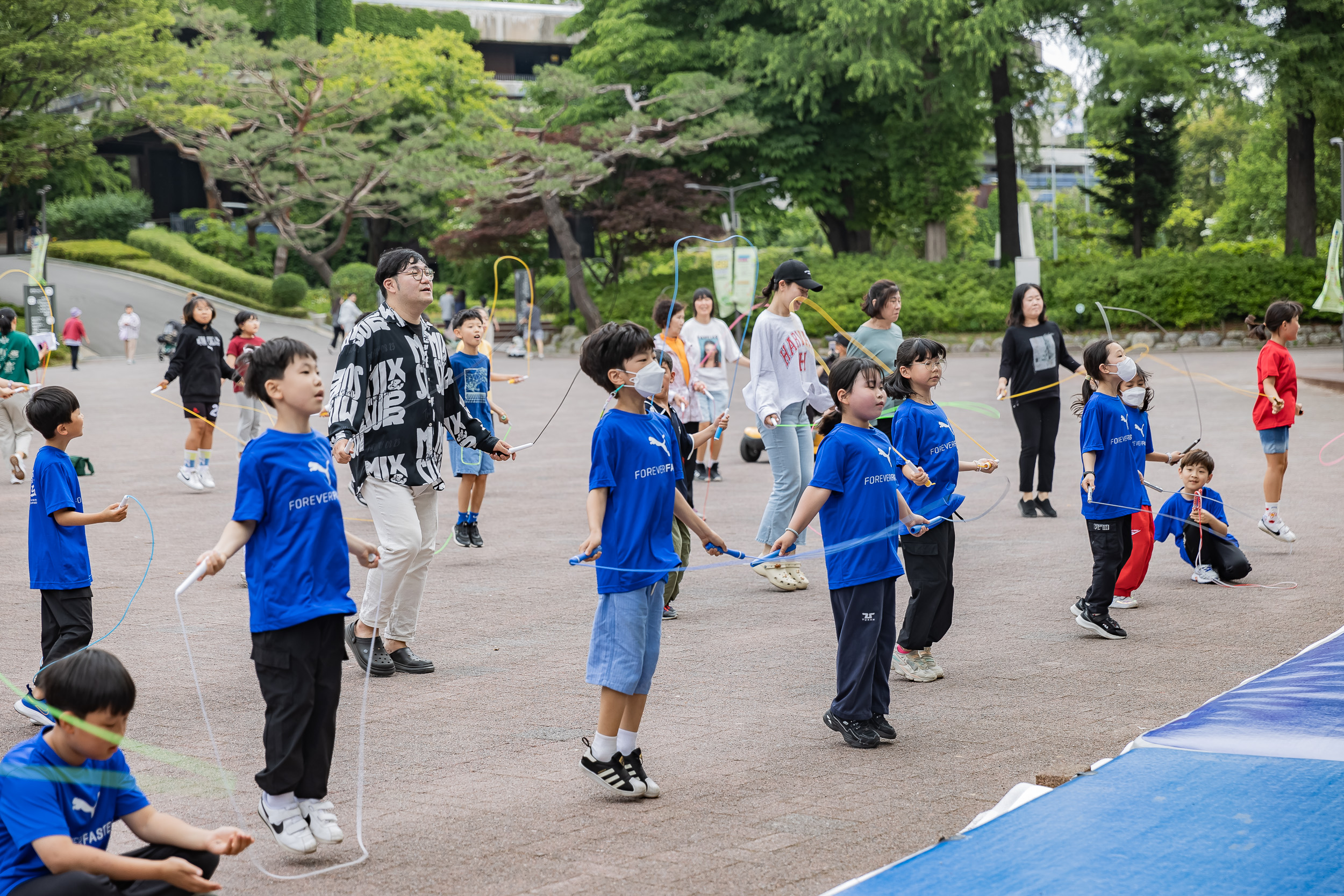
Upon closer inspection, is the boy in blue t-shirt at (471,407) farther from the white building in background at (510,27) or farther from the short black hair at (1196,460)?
the white building in background at (510,27)

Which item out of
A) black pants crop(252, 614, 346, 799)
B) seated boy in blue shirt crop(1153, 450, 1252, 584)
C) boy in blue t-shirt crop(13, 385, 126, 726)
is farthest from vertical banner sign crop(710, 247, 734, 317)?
black pants crop(252, 614, 346, 799)

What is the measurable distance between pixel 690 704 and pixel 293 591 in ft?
7.10

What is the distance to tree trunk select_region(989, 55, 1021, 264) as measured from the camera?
36531 millimetres

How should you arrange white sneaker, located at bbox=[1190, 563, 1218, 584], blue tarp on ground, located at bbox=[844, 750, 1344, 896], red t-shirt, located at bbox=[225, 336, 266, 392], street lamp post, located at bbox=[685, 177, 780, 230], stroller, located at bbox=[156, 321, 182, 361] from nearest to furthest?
blue tarp on ground, located at bbox=[844, 750, 1344, 896]
white sneaker, located at bbox=[1190, 563, 1218, 584]
red t-shirt, located at bbox=[225, 336, 266, 392]
stroller, located at bbox=[156, 321, 182, 361]
street lamp post, located at bbox=[685, 177, 780, 230]

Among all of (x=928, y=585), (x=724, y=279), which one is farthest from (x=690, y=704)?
(x=724, y=279)

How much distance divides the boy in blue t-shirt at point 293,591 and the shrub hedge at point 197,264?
46.2 meters

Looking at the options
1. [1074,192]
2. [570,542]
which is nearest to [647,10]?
[570,542]

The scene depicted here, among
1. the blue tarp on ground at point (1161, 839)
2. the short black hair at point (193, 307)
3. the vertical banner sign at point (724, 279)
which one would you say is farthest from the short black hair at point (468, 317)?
the vertical banner sign at point (724, 279)

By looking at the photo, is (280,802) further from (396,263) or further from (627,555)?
(396,263)

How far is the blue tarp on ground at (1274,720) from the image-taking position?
4.40m

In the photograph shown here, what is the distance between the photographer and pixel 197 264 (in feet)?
165

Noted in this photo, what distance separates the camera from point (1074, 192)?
9050cm

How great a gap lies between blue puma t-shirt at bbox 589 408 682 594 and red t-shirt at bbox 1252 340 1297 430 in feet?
19.5

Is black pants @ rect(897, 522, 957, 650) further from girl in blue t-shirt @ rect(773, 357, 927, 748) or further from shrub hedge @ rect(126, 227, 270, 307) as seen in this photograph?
shrub hedge @ rect(126, 227, 270, 307)
